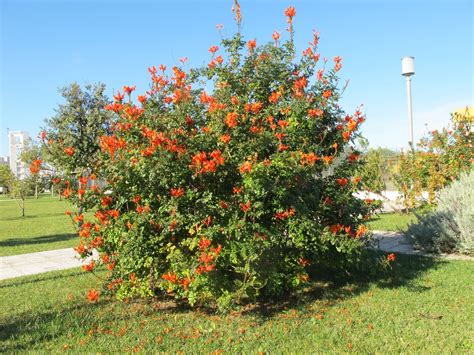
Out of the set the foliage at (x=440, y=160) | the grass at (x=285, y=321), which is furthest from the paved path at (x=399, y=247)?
the foliage at (x=440, y=160)

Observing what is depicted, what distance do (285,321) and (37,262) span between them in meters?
6.35

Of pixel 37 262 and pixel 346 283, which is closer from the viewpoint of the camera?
pixel 346 283

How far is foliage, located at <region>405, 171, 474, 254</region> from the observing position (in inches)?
273

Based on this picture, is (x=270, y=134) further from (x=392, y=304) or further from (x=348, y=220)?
Answer: (x=392, y=304)

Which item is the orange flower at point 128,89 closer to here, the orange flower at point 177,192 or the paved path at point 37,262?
the orange flower at point 177,192

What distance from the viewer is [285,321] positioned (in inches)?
174

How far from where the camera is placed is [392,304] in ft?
15.7

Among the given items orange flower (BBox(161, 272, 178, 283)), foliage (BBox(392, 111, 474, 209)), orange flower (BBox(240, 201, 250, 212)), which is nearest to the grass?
orange flower (BBox(161, 272, 178, 283))

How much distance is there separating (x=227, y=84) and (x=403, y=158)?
9.14 metres

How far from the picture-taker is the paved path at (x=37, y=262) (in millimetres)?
7688

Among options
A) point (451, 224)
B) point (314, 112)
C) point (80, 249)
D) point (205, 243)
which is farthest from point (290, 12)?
point (451, 224)

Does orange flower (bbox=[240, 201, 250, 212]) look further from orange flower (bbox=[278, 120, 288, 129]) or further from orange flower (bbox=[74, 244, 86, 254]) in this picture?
orange flower (bbox=[74, 244, 86, 254])

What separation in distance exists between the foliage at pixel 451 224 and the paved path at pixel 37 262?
6447mm

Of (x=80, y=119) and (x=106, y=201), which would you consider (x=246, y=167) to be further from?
(x=80, y=119)
